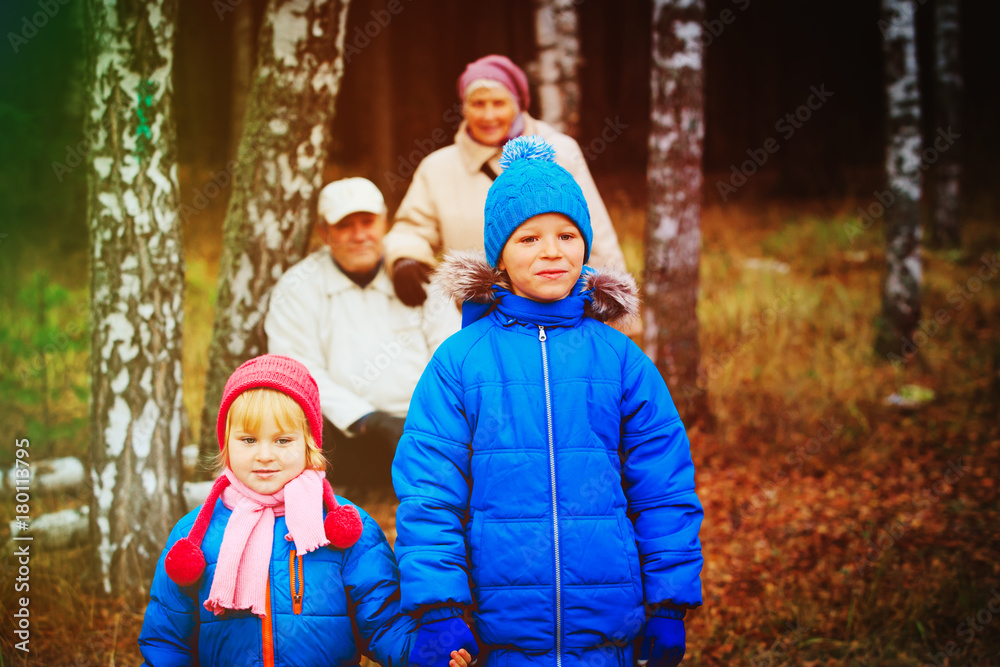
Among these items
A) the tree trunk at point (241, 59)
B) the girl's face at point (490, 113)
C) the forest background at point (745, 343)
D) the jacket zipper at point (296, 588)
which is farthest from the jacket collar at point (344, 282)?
the tree trunk at point (241, 59)

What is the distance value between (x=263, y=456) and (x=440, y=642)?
2.36 feet

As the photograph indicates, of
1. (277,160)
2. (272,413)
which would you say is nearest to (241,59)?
(277,160)

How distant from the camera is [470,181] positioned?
3.75 meters

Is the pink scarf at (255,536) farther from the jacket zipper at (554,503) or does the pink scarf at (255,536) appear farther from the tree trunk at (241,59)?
the tree trunk at (241,59)

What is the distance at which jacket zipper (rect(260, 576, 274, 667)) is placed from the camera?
210 cm

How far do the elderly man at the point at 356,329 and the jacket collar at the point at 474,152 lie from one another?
473mm

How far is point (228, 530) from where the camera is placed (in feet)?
6.95

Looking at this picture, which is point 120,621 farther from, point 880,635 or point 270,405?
point 880,635

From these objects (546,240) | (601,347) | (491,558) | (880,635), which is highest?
(546,240)

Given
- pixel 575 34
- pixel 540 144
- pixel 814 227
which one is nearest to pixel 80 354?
pixel 575 34

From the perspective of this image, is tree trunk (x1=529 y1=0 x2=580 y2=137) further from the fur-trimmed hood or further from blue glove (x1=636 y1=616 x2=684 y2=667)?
blue glove (x1=636 y1=616 x2=684 y2=667)

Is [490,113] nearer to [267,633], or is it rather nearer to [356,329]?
[356,329]

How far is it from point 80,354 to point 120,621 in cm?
334

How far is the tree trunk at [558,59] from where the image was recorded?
220 inches
